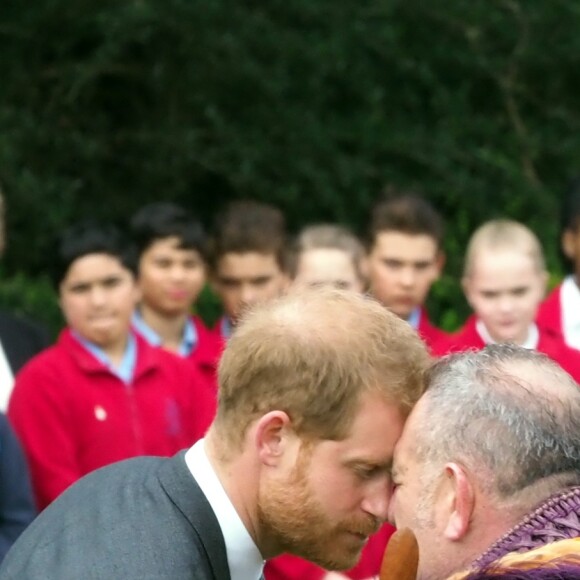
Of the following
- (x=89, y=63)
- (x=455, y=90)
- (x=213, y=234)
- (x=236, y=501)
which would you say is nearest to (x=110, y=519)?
(x=236, y=501)

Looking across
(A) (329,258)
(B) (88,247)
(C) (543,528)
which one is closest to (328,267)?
(A) (329,258)

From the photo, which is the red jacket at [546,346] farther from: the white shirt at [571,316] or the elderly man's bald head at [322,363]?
the elderly man's bald head at [322,363]

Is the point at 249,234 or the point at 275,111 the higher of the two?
the point at 275,111

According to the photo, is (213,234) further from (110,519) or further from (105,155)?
(110,519)

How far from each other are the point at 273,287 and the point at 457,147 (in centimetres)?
347

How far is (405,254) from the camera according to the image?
5832 millimetres

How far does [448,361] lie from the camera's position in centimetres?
256

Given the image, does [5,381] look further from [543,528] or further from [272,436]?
[543,528]

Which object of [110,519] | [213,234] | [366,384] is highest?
[213,234]

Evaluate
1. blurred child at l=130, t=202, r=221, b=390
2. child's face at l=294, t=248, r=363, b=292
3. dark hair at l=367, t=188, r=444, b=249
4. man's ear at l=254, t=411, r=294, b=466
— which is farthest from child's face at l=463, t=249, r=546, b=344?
man's ear at l=254, t=411, r=294, b=466

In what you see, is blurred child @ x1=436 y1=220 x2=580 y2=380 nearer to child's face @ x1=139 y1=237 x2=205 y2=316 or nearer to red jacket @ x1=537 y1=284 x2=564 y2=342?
red jacket @ x1=537 y1=284 x2=564 y2=342

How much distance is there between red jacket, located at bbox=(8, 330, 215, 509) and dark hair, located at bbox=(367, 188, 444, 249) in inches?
54.7

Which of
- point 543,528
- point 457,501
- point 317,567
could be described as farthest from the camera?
point 317,567

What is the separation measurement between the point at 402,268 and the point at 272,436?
329 centimetres
